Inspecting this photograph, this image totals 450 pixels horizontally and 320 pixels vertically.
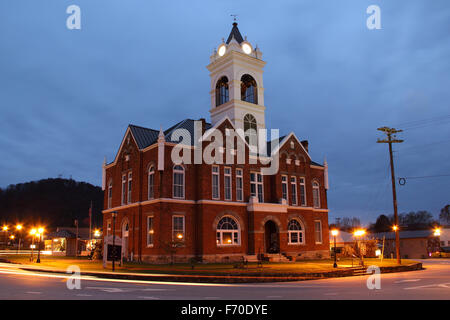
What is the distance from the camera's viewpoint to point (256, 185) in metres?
40.6

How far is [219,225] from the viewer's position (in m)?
36.7

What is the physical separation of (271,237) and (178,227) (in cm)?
1098

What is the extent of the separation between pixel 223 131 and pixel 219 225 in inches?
363

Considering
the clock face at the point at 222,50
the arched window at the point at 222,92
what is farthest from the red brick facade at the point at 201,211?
the clock face at the point at 222,50

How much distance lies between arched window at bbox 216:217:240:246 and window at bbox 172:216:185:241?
12.2ft

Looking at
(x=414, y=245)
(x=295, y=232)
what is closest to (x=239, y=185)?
(x=295, y=232)

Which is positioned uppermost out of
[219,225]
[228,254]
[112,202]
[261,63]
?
[261,63]

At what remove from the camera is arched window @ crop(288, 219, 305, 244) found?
139 feet

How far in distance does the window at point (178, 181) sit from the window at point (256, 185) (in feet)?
27.1

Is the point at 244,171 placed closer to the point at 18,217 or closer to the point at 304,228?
the point at 304,228

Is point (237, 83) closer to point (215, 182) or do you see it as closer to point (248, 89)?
point (248, 89)

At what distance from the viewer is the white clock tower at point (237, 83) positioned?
43.0 m

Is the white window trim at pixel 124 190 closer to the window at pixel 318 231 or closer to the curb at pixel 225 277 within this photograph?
the curb at pixel 225 277
